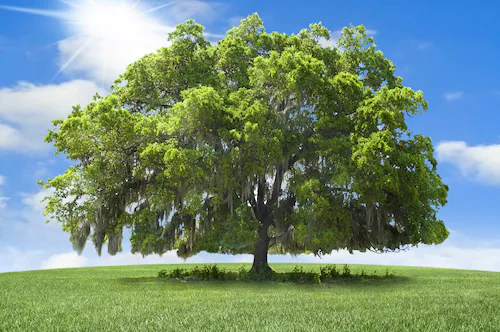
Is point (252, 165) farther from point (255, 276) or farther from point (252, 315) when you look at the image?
point (252, 315)

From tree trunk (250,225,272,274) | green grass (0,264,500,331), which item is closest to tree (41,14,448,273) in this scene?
tree trunk (250,225,272,274)

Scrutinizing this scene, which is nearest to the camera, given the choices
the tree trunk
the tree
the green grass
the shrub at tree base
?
the green grass

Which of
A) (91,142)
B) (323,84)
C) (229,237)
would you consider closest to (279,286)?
(229,237)

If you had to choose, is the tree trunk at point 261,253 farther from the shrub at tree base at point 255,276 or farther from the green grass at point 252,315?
the green grass at point 252,315

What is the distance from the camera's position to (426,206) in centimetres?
2081

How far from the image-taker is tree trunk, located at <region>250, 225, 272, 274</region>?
21484mm

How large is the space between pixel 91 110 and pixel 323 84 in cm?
954

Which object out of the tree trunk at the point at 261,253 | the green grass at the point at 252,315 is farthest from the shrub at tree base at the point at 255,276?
the green grass at the point at 252,315

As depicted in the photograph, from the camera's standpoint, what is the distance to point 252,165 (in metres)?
19.0

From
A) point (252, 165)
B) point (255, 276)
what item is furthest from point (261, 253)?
point (252, 165)

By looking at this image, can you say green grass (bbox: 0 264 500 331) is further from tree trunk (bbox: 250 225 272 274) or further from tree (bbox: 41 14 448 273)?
tree trunk (bbox: 250 225 272 274)

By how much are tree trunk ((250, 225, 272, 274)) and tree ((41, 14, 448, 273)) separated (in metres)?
0.06

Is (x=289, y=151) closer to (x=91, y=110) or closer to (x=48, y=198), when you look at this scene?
(x=91, y=110)

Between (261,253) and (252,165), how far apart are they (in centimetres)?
472
